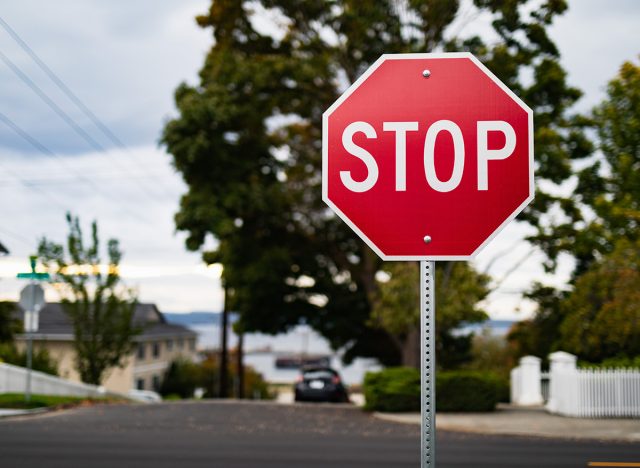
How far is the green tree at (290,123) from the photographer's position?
70.2ft

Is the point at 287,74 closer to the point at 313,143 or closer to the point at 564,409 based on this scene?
the point at 313,143

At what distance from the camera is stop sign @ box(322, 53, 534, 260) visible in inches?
92.8

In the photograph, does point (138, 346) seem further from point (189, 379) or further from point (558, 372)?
point (558, 372)

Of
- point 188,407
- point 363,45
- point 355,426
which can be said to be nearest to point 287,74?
point 363,45

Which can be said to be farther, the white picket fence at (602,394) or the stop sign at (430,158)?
the white picket fence at (602,394)

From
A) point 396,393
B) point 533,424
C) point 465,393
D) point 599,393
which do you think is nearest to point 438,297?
point 465,393

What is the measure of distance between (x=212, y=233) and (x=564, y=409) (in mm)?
11125

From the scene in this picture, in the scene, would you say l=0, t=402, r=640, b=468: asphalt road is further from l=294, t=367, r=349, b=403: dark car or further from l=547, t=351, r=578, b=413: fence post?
l=294, t=367, r=349, b=403: dark car

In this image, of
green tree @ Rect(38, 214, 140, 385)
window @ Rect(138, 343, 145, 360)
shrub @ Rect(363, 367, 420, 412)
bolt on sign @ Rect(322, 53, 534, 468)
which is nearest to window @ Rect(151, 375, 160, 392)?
window @ Rect(138, 343, 145, 360)

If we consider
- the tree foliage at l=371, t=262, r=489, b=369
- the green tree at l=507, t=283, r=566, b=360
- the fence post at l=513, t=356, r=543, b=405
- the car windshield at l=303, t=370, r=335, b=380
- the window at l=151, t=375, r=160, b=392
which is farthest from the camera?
the window at l=151, t=375, r=160, b=392

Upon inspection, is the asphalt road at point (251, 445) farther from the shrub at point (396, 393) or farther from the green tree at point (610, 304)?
the green tree at point (610, 304)

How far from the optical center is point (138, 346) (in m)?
49.2

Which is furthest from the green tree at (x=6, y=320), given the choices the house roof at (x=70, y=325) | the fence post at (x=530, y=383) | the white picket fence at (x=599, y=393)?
the white picket fence at (x=599, y=393)

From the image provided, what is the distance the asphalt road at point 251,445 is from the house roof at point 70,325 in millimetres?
22159
